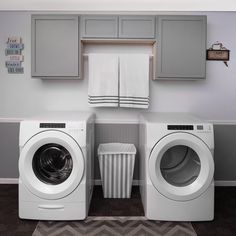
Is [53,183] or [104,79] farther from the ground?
[104,79]

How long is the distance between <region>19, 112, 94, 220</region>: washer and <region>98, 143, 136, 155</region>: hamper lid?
507 mm

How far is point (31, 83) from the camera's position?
3.07 m

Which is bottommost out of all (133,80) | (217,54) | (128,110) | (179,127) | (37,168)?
(37,168)

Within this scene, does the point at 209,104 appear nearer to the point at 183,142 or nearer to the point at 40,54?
the point at 183,142

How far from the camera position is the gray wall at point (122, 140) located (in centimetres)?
309

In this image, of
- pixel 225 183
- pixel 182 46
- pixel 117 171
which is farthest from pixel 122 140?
pixel 225 183

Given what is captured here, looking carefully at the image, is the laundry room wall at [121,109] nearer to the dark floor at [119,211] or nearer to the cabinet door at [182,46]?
the cabinet door at [182,46]

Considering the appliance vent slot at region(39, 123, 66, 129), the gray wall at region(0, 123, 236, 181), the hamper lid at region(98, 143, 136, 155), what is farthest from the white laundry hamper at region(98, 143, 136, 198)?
the appliance vent slot at region(39, 123, 66, 129)

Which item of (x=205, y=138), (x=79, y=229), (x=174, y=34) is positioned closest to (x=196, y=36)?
(x=174, y=34)

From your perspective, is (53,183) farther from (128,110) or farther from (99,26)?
(99,26)

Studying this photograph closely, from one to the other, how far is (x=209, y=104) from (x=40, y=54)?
1.99 meters

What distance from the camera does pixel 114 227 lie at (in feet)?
7.19

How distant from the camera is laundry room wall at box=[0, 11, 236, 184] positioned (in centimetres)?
304

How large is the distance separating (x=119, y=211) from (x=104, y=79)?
4.50 feet
